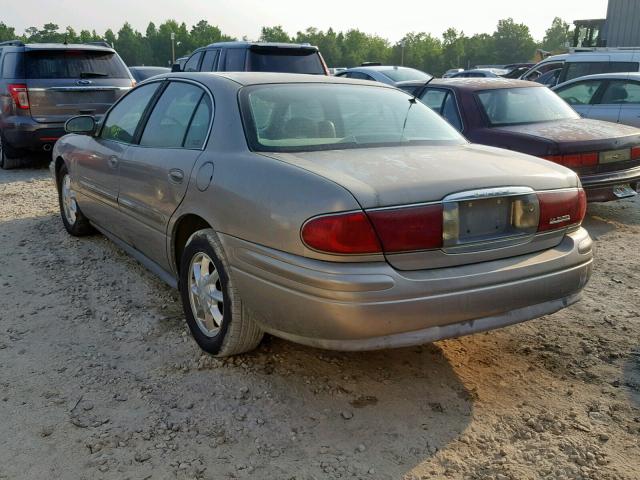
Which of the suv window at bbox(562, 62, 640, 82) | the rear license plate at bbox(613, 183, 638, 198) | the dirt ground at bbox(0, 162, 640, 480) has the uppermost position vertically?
the suv window at bbox(562, 62, 640, 82)

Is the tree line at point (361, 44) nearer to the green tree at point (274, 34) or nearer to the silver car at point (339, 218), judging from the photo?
the green tree at point (274, 34)

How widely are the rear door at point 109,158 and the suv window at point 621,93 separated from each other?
697cm

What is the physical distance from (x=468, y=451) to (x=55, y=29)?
4475 inches

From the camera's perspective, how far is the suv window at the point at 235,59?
32.5 feet

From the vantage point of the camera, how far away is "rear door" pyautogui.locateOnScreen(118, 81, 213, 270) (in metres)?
→ 3.61

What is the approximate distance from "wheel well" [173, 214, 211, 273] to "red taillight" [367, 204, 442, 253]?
1143 millimetres

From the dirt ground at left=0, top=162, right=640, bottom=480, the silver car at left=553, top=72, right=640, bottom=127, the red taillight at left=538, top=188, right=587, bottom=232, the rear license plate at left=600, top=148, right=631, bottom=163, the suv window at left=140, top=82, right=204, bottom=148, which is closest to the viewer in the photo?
the dirt ground at left=0, top=162, right=640, bottom=480

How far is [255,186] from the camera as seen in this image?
116 inches

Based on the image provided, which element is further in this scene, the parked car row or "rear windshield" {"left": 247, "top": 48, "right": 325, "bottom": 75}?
"rear windshield" {"left": 247, "top": 48, "right": 325, "bottom": 75}

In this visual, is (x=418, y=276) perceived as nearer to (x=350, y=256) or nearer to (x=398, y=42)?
(x=350, y=256)

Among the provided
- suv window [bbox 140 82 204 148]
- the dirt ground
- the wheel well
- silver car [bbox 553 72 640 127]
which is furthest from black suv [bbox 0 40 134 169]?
silver car [bbox 553 72 640 127]

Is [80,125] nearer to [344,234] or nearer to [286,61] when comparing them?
[344,234]

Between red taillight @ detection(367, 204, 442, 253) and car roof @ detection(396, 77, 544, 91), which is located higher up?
car roof @ detection(396, 77, 544, 91)

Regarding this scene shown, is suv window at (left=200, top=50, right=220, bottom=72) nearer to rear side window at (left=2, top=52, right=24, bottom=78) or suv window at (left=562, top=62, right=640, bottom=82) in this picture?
rear side window at (left=2, top=52, right=24, bottom=78)
